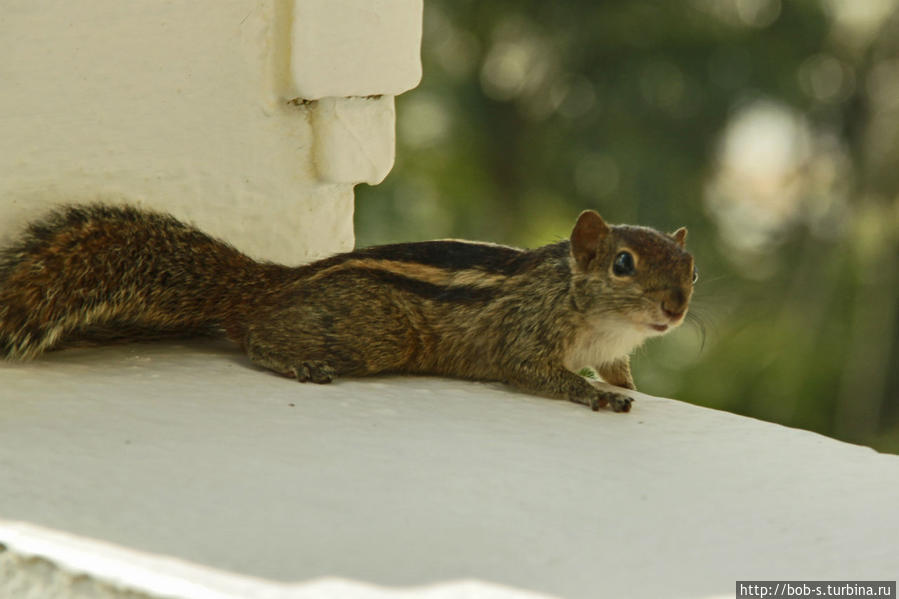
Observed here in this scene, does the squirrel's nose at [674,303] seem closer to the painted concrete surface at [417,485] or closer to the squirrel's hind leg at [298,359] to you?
the painted concrete surface at [417,485]

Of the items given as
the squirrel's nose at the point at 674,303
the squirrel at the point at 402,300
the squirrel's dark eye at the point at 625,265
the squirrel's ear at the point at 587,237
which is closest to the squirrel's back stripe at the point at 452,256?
the squirrel at the point at 402,300

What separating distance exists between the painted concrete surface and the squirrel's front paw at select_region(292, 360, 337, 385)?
5cm

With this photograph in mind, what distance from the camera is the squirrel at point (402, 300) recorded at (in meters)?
2.61

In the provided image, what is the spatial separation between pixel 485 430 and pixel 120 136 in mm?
1026

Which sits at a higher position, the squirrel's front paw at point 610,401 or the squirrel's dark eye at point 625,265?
the squirrel's dark eye at point 625,265

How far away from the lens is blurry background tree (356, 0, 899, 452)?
23.3 ft

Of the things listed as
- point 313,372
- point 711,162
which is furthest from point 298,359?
point 711,162

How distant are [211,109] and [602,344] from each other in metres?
1.05

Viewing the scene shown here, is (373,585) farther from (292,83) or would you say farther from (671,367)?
Result: (671,367)

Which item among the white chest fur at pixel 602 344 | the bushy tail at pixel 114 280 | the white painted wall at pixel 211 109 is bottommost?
the white chest fur at pixel 602 344

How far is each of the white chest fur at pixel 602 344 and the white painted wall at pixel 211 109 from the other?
0.67 metres

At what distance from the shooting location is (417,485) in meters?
1.92

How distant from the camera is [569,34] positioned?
419 inches

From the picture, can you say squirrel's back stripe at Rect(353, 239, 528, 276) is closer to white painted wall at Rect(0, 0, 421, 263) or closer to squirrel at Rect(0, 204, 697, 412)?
squirrel at Rect(0, 204, 697, 412)
